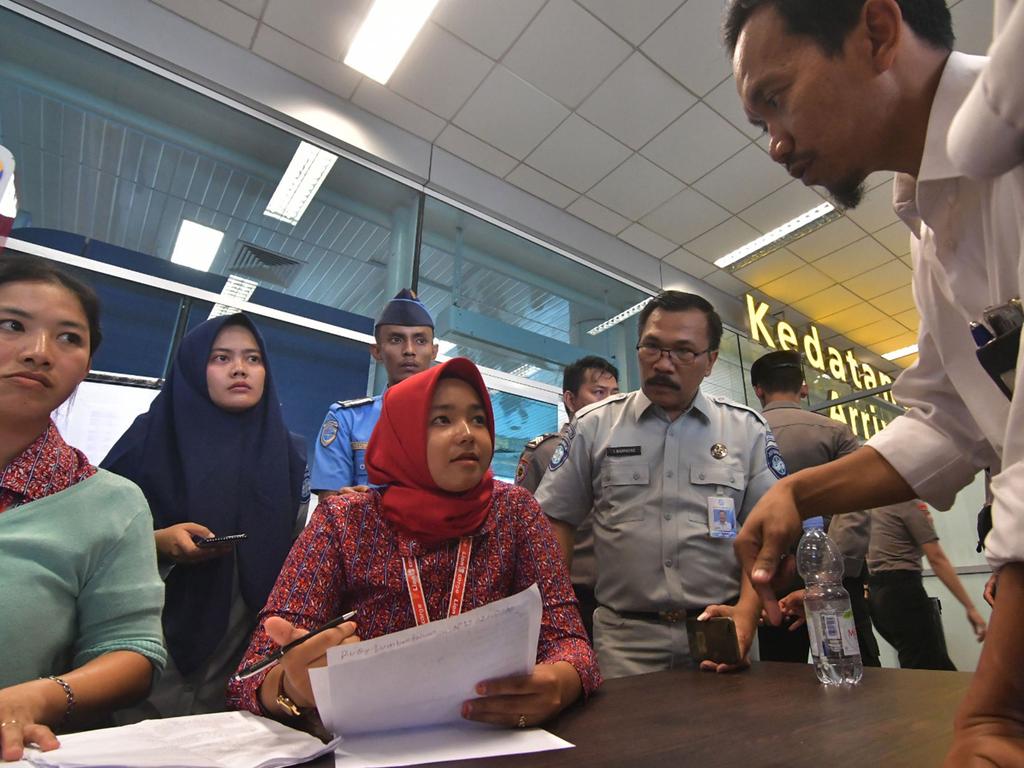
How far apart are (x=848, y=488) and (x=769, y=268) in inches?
182

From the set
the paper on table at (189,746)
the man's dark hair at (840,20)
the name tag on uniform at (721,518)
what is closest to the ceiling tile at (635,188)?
the name tag on uniform at (721,518)

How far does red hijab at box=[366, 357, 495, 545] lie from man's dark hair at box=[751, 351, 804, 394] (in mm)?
1810

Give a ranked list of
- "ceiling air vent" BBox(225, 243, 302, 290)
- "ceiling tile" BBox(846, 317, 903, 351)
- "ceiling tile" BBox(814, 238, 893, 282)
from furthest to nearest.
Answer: "ceiling tile" BBox(846, 317, 903, 351), "ceiling tile" BBox(814, 238, 893, 282), "ceiling air vent" BBox(225, 243, 302, 290)

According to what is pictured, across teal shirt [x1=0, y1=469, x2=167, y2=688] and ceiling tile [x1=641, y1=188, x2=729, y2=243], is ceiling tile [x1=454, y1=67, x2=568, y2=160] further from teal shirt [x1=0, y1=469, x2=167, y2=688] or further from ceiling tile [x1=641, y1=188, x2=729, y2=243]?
teal shirt [x1=0, y1=469, x2=167, y2=688]

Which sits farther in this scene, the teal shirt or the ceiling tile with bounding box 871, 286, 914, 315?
the ceiling tile with bounding box 871, 286, 914, 315

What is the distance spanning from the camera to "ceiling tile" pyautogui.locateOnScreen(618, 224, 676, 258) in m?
4.43

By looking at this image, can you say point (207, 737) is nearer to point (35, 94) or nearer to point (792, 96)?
point (792, 96)

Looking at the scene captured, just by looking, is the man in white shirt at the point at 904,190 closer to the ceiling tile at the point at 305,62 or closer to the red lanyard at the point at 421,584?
the red lanyard at the point at 421,584

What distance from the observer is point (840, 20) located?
69 centimetres

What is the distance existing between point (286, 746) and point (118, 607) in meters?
0.49

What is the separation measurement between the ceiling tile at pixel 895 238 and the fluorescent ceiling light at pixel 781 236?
1.63 ft

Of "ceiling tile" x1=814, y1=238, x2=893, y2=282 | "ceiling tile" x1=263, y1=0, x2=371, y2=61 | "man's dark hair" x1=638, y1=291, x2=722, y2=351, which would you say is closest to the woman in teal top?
"man's dark hair" x1=638, y1=291, x2=722, y2=351

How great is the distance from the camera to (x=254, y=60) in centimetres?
303

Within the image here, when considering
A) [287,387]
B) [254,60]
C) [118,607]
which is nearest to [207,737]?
[118,607]
